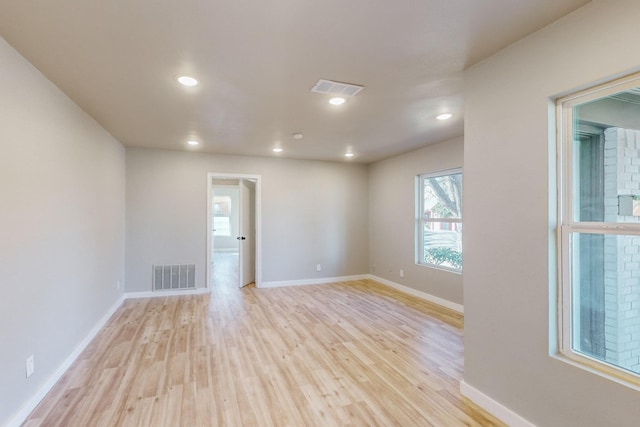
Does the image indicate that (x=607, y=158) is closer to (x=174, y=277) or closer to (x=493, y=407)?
(x=493, y=407)

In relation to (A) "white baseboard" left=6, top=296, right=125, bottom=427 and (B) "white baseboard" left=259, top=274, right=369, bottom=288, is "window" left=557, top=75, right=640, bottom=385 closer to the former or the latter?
(A) "white baseboard" left=6, top=296, right=125, bottom=427

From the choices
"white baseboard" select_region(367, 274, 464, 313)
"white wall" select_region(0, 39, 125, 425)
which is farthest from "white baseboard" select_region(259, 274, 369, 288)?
"white wall" select_region(0, 39, 125, 425)

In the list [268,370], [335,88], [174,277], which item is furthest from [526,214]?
[174,277]

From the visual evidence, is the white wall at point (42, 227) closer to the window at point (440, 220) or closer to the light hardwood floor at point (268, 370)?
the light hardwood floor at point (268, 370)

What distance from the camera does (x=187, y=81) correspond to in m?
2.53

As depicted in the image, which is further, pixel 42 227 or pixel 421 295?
pixel 421 295

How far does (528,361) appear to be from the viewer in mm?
1876

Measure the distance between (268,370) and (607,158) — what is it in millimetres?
2810

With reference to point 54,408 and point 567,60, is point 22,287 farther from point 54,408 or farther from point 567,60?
point 567,60

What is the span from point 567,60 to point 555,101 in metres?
0.21

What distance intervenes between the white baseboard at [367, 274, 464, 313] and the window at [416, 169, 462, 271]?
1.60 ft

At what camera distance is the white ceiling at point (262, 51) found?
165 cm

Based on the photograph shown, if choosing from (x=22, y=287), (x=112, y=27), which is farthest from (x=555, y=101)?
(x=22, y=287)

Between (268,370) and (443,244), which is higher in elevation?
(443,244)
